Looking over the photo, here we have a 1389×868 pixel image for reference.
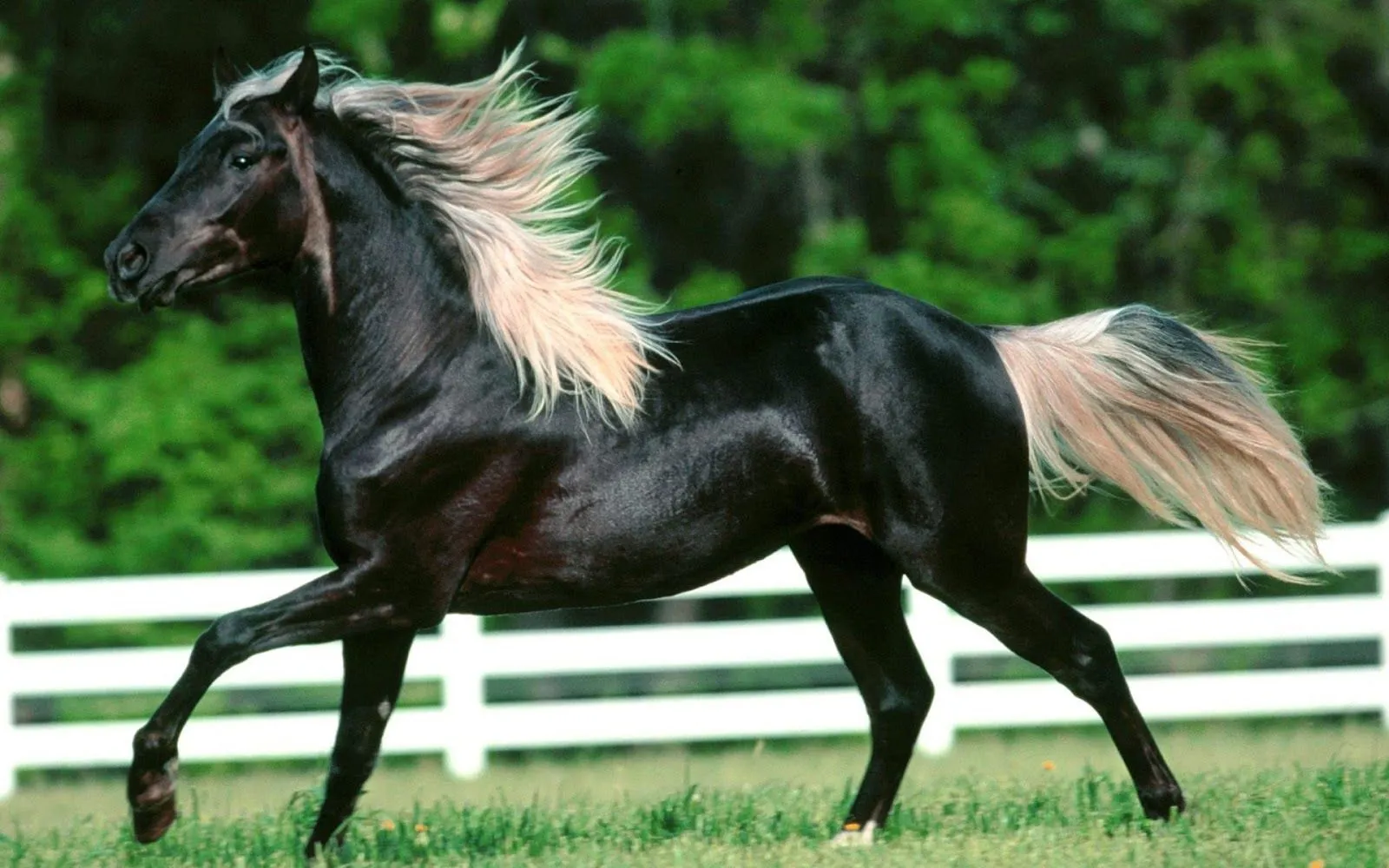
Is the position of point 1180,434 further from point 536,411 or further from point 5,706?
point 5,706

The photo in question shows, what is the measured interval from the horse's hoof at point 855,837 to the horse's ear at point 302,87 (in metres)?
→ 2.64

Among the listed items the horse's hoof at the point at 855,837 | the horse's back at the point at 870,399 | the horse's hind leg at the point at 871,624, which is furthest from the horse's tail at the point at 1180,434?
Answer: the horse's hoof at the point at 855,837

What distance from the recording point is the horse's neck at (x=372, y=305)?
520 centimetres

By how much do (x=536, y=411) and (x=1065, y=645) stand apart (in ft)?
5.63

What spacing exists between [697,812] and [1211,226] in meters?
11.2

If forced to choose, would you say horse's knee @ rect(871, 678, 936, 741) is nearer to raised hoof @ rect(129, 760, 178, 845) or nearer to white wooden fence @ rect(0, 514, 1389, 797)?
raised hoof @ rect(129, 760, 178, 845)

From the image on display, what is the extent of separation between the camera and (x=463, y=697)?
9.75 meters

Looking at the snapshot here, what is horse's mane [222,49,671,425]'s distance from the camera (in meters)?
5.18

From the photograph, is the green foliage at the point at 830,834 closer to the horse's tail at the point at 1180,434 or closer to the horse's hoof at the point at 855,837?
the horse's hoof at the point at 855,837

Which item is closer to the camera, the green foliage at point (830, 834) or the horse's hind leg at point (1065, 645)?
the green foliage at point (830, 834)

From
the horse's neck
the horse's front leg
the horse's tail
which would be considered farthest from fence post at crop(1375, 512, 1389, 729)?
the horse's front leg

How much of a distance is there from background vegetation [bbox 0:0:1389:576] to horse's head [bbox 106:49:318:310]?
24.9ft

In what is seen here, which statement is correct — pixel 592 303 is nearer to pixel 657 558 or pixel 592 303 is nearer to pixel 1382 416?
pixel 657 558

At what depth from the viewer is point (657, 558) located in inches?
203
